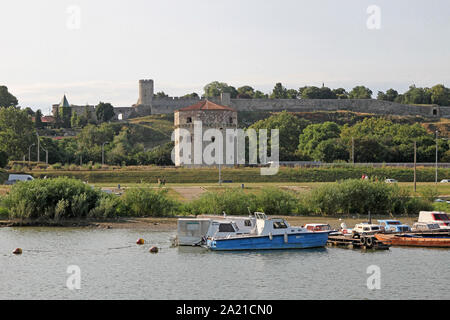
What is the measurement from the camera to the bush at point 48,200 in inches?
1639

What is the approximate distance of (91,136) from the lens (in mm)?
114688

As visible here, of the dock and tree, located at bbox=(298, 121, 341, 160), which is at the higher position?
tree, located at bbox=(298, 121, 341, 160)

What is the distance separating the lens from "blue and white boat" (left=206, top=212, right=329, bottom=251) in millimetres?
32500

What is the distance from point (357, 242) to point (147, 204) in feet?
49.5

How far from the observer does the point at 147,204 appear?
4400 cm

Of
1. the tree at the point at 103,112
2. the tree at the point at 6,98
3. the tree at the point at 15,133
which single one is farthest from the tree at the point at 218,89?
the tree at the point at 15,133

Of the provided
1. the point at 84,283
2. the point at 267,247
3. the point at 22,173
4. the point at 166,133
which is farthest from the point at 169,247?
the point at 166,133

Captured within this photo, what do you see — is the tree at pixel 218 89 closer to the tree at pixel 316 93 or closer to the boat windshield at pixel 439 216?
the tree at pixel 316 93

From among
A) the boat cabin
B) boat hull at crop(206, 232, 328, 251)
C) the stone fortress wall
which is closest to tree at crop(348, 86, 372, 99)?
the stone fortress wall

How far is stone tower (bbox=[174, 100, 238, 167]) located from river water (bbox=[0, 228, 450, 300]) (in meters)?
50.2

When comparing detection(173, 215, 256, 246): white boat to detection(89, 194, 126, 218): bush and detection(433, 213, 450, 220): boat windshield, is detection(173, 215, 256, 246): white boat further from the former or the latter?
detection(433, 213, 450, 220): boat windshield

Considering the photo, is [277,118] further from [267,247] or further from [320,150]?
[267,247]

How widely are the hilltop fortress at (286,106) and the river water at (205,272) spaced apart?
11572cm

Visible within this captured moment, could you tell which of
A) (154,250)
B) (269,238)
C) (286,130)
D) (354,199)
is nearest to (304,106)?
(286,130)
